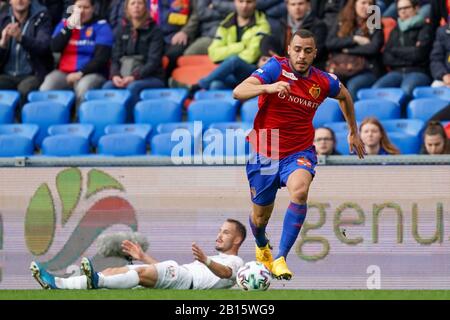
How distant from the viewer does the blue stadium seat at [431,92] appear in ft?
45.9

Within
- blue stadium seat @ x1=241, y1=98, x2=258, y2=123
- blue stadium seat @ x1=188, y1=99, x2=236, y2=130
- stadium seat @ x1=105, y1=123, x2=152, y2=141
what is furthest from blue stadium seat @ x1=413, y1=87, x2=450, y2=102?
stadium seat @ x1=105, y1=123, x2=152, y2=141

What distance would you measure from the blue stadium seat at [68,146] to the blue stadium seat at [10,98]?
1301mm

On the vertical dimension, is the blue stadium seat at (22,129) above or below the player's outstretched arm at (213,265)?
above

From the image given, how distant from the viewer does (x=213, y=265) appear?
416 inches

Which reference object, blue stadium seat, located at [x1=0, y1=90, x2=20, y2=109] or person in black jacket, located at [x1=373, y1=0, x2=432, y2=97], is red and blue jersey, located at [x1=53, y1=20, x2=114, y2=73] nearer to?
blue stadium seat, located at [x1=0, y1=90, x2=20, y2=109]

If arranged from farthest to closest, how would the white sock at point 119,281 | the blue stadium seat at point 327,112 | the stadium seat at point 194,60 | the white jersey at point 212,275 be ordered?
the stadium seat at point 194,60
the blue stadium seat at point 327,112
the white jersey at point 212,275
the white sock at point 119,281

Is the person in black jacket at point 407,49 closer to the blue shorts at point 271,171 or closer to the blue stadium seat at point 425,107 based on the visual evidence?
the blue stadium seat at point 425,107

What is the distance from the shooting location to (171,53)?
51.7ft

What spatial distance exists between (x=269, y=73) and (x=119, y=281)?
86.4 inches

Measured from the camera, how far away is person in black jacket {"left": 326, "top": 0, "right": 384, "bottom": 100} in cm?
1455

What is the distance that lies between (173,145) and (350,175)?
3070 mm

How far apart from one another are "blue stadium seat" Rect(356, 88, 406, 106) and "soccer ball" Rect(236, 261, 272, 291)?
449cm

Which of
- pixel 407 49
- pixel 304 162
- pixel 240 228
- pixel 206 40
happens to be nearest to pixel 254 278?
pixel 304 162

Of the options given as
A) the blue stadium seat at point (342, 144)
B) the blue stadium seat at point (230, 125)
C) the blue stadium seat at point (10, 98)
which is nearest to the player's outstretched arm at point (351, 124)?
the blue stadium seat at point (342, 144)
